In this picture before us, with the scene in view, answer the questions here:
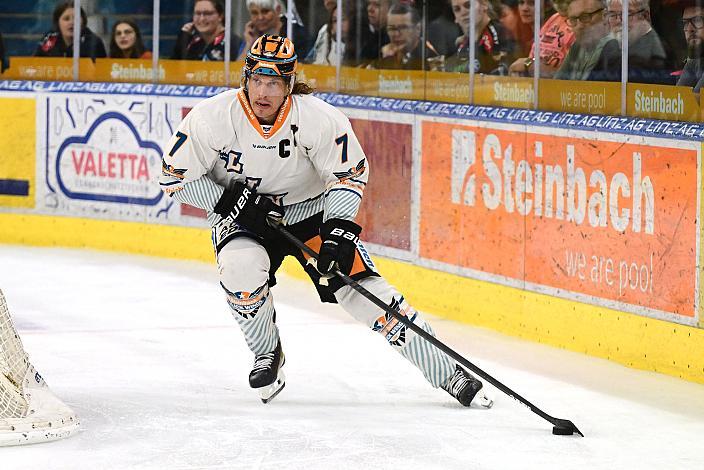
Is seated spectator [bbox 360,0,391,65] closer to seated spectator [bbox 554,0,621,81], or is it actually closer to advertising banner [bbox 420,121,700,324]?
advertising banner [bbox 420,121,700,324]

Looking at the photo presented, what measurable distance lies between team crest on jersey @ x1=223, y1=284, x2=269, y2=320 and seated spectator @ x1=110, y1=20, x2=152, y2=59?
14.9 feet

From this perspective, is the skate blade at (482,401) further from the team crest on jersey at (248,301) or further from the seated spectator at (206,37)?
the seated spectator at (206,37)

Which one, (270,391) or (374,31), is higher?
(374,31)

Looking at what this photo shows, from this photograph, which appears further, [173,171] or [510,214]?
[510,214]

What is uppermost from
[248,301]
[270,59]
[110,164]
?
[270,59]

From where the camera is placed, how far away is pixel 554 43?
6.63m

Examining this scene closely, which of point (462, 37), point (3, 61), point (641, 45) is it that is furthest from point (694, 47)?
point (3, 61)

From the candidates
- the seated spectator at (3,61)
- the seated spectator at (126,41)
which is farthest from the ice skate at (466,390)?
the seated spectator at (3,61)

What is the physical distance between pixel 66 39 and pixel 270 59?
4.83 m

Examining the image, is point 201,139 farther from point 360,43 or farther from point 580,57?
point 360,43

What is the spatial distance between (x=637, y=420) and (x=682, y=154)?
114 centimetres

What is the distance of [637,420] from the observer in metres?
4.89

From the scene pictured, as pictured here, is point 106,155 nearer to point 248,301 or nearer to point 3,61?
point 3,61

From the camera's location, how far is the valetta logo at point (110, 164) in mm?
9047
